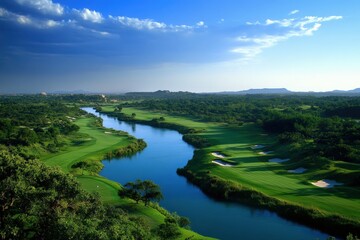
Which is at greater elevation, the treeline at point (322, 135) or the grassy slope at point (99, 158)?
the treeline at point (322, 135)

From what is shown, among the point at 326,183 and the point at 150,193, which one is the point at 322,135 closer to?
the point at 326,183

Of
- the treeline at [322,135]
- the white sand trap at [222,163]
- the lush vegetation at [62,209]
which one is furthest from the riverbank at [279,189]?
the lush vegetation at [62,209]

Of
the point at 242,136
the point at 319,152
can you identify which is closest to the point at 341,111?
the point at 242,136

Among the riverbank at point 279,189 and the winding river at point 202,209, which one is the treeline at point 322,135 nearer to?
the riverbank at point 279,189

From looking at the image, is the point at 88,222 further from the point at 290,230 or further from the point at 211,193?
the point at 211,193

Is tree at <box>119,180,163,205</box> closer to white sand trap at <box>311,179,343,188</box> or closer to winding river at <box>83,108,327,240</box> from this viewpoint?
winding river at <box>83,108,327,240</box>

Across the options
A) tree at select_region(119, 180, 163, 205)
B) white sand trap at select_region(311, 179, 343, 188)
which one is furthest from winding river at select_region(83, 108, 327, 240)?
white sand trap at select_region(311, 179, 343, 188)
